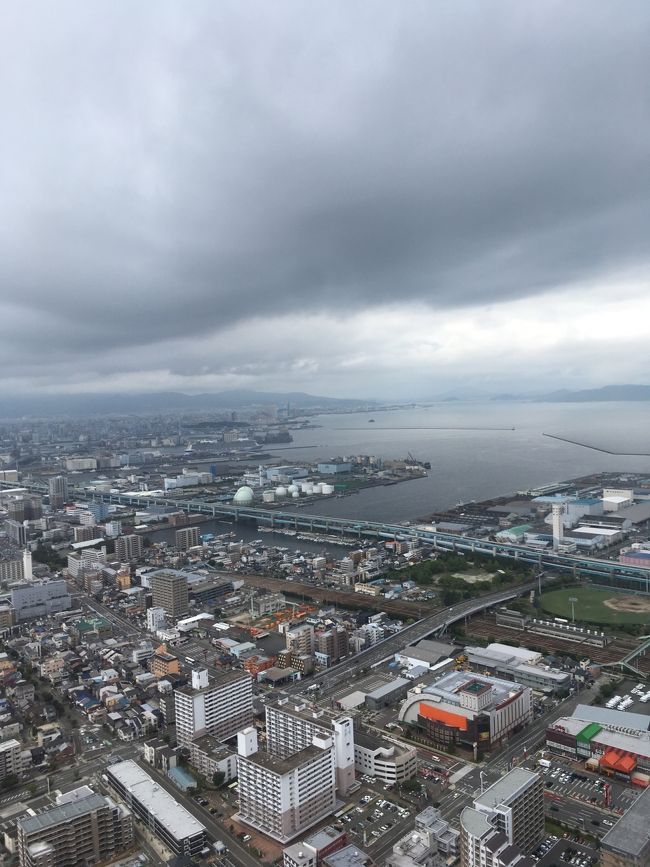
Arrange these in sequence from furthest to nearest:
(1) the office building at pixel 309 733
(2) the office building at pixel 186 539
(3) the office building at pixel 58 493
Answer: (3) the office building at pixel 58 493 → (2) the office building at pixel 186 539 → (1) the office building at pixel 309 733

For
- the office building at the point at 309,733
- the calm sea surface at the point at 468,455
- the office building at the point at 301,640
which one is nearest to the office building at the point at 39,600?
the office building at the point at 301,640

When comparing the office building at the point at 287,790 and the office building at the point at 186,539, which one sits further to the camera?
the office building at the point at 186,539

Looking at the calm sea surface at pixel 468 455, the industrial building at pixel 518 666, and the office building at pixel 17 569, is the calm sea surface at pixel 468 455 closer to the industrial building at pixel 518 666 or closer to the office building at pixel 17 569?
the office building at pixel 17 569

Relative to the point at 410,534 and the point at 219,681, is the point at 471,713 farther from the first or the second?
the point at 410,534

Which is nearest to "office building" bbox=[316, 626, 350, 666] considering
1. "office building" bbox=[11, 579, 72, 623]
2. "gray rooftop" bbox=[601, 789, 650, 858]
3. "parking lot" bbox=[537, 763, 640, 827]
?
"parking lot" bbox=[537, 763, 640, 827]

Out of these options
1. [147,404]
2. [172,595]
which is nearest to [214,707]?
[172,595]

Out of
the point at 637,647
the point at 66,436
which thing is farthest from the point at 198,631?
the point at 66,436

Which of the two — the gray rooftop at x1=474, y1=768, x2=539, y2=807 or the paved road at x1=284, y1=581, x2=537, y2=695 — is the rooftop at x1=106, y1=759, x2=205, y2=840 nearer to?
the gray rooftop at x1=474, y1=768, x2=539, y2=807
